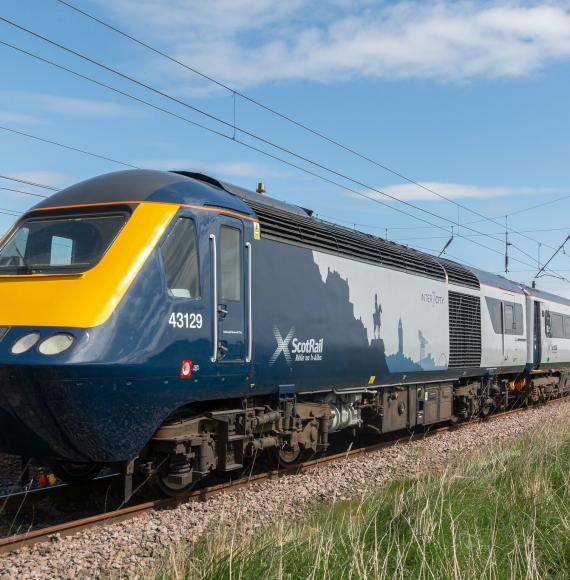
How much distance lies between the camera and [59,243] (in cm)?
707

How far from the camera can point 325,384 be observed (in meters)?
9.42

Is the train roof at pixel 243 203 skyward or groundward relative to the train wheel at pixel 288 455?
skyward

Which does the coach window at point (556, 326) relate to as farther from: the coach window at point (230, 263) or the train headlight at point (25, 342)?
the train headlight at point (25, 342)

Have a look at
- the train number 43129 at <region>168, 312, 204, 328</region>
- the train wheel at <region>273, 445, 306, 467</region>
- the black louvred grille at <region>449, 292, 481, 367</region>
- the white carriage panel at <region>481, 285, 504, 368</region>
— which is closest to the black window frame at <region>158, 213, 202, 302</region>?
the train number 43129 at <region>168, 312, 204, 328</region>

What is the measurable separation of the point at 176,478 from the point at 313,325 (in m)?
2.79

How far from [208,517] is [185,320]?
199 centimetres

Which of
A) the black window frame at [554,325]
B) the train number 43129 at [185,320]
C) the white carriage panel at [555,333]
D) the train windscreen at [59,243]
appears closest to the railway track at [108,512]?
the train number 43129 at [185,320]

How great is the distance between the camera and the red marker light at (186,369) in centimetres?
683

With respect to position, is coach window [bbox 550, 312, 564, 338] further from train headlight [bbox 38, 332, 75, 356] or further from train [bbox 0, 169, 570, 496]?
train headlight [bbox 38, 332, 75, 356]

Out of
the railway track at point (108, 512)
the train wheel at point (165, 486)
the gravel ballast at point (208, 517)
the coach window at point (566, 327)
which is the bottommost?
the gravel ballast at point (208, 517)

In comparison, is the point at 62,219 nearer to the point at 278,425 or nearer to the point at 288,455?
the point at 278,425

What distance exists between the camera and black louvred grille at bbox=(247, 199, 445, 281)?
865 centimetres

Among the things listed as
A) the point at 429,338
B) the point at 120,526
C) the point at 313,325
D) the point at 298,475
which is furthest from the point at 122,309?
the point at 429,338

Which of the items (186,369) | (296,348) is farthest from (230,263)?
(296,348)
